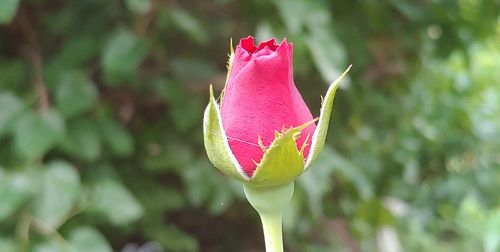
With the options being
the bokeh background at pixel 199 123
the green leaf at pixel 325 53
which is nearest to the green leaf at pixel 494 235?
the bokeh background at pixel 199 123

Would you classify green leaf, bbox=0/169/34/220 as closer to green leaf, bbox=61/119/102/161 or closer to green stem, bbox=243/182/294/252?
green leaf, bbox=61/119/102/161

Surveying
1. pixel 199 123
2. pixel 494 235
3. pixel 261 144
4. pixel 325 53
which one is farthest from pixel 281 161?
pixel 199 123

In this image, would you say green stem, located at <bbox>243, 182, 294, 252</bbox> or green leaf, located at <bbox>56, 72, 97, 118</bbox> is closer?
green stem, located at <bbox>243, 182, 294, 252</bbox>

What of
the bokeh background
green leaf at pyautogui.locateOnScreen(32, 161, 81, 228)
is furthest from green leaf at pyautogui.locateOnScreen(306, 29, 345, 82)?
green leaf at pyautogui.locateOnScreen(32, 161, 81, 228)

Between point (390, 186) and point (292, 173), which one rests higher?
point (292, 173)

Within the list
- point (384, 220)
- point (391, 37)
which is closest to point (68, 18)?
point (391, 37)

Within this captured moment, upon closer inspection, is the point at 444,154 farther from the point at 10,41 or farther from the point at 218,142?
the point at 218,142

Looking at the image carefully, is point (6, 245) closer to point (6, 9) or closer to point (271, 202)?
point (6, 9)
